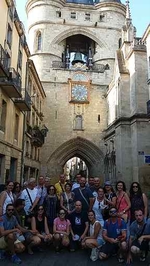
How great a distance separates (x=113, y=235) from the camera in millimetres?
5359

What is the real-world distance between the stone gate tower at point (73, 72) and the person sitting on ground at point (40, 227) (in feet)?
Result: 63.9

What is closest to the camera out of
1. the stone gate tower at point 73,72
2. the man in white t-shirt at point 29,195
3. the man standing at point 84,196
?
the man standing at point 84,196

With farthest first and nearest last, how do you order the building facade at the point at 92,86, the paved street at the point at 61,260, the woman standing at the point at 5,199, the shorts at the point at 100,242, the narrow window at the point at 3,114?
1. the building facade at the point at 92,86
2. the narrow window at the point at 3,114
3. the woman standing at the point at 5,199
4. the shorts at the point at 100,242
5. the paved street at the point at 61,260

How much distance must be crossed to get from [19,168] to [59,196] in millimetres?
9727

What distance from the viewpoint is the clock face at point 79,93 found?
2683 cm

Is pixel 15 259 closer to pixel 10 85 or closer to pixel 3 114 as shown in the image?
pixel 10 85

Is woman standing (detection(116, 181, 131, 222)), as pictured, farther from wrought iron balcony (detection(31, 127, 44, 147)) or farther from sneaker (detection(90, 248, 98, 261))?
wrought iron balcony (detection(31, 127, 44, 147))

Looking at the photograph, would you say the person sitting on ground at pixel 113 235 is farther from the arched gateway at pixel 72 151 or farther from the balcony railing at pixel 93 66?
the balcony railing at pixel 93 66

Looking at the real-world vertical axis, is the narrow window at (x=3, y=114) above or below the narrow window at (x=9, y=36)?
below

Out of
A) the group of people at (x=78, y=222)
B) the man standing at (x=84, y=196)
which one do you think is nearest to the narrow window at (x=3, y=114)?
the group of people at (x=78, y=222)

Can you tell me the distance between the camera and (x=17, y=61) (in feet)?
51.2

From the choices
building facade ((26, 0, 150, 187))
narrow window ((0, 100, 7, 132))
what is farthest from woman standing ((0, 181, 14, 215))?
building facade ((26, 0, 150, 187))

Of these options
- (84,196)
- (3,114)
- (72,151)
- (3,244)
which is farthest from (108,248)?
(72,151)

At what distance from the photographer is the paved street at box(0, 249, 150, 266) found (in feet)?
16.4
